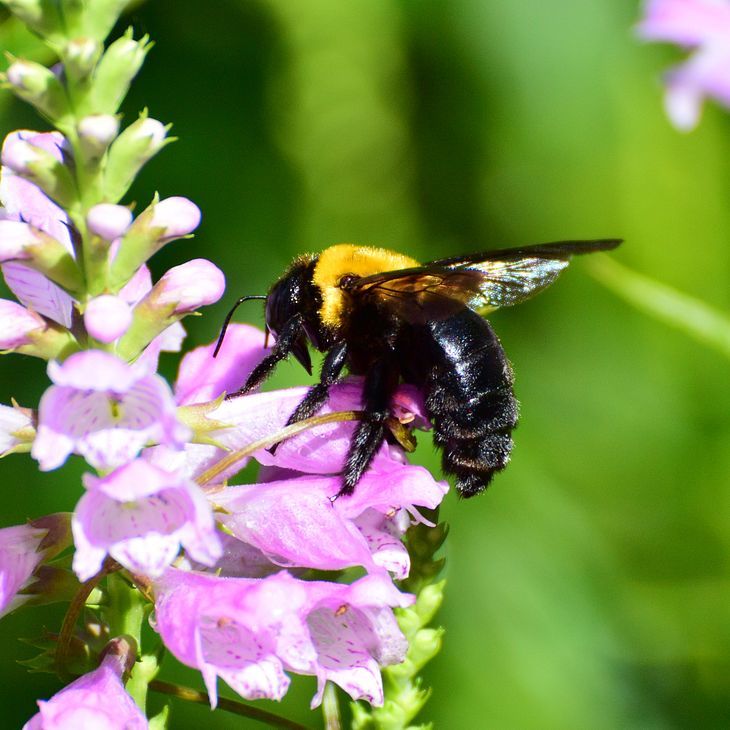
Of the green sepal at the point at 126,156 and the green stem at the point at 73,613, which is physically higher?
the green sepal at the point at 126,156

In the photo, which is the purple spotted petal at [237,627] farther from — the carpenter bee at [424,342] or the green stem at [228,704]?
the carpenter bee at [424,342]

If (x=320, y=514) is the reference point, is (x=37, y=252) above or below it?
above

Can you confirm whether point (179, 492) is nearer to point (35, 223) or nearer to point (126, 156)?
point (126, 156)

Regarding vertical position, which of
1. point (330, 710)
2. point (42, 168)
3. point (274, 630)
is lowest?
point (330, 710)

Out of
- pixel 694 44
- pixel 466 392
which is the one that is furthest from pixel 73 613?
pixel 694 44

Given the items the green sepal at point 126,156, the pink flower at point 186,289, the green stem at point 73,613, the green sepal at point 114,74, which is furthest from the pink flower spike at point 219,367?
the green sepal at point 114,74

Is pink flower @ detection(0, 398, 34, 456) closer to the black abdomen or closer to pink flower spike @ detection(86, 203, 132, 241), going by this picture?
pink flower spike @ detection(86, 203, 132, 241)

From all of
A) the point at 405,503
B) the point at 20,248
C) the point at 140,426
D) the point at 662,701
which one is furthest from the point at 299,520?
the point at 662,701

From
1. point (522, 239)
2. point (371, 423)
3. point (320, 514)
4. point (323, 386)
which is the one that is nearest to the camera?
point (320, 514)
